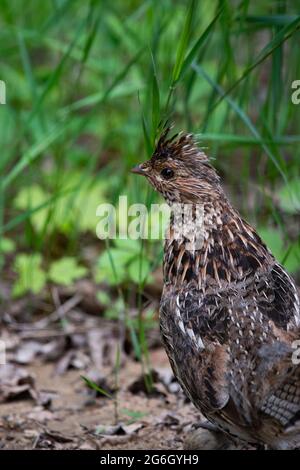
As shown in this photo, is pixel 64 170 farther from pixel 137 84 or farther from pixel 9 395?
pixel 9 395

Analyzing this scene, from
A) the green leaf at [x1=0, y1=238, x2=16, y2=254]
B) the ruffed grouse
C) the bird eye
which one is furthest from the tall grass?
the ruffed grouse

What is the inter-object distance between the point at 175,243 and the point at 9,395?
1797 millimetres

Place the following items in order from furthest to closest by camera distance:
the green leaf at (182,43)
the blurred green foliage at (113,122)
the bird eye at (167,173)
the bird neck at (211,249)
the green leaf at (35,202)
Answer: the green leaf at (35,202) → the blurred green foliage at (113,122) → the bird eye at (167,173) → the green leaf at (182,43) → the bird neck at (211,249)

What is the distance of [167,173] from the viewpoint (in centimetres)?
459

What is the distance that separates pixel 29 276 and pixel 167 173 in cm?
242

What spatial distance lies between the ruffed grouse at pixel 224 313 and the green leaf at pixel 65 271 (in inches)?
85.0

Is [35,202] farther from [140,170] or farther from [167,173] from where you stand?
[167,173]

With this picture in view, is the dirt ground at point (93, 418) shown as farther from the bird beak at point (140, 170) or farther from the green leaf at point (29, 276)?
the bird beak at point (140, 170)

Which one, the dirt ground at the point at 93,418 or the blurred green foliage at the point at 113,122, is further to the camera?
the blurred green foliage at the point at 113,122

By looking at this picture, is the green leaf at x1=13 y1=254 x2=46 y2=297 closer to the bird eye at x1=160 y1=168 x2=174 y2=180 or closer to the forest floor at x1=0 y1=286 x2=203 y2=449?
the forest floor at x1=0 y1=286 x2=203 y2=449

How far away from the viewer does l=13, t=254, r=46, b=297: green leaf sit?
22.0 ft

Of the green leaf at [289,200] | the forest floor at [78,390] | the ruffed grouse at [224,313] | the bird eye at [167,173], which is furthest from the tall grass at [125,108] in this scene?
the ruffed grouse at [224,313]

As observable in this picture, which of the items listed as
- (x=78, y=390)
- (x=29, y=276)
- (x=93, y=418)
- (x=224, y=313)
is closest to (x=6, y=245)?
(x=29, y=276)

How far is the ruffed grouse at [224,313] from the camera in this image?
3.97 m
